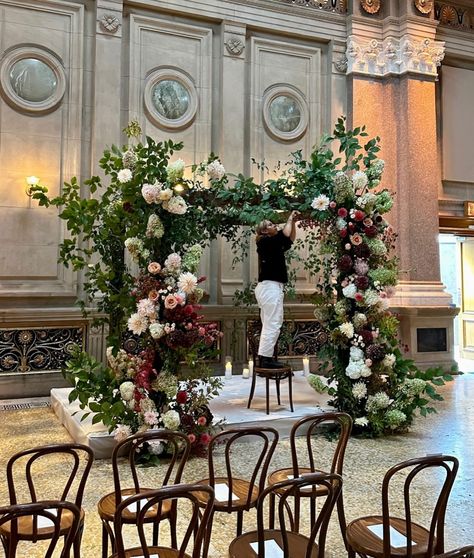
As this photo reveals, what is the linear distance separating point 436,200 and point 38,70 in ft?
24.0

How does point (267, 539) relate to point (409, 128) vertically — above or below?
below

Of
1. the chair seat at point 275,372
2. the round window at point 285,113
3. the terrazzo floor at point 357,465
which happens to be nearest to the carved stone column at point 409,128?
the round window at point 285,113

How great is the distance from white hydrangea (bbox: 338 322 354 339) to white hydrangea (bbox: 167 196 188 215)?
2.11 m

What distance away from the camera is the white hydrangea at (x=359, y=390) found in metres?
5.52

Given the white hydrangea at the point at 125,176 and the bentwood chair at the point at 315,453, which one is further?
the white hydrangea at the point at 125,176

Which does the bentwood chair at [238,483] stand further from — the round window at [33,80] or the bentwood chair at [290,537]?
the round window at [33,80]

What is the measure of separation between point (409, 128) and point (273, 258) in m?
5.34

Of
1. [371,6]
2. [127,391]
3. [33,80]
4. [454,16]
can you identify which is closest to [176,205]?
[127,391]

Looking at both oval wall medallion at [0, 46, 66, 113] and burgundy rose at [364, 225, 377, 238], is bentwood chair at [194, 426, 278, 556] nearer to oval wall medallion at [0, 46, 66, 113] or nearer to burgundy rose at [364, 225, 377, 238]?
burgundy rose at [364, 225, 377, 238]

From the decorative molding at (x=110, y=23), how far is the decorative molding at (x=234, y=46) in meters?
1.87

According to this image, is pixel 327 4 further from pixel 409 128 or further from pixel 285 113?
pixel 409 128

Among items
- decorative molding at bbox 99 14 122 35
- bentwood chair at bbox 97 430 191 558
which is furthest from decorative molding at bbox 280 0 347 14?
bentwood chair at bbox 97 430 191 558

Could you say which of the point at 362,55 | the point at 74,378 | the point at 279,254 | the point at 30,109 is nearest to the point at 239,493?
the point at 74,378

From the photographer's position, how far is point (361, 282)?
5660 mm
